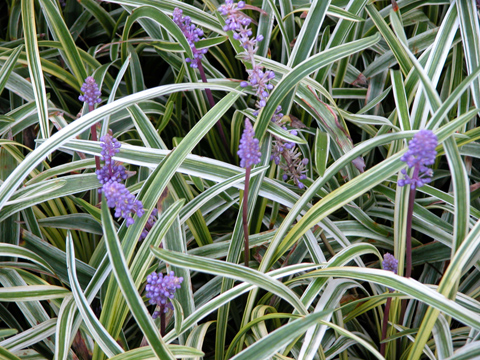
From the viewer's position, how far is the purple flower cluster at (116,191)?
40.1 inches

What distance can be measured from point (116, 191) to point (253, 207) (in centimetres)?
51

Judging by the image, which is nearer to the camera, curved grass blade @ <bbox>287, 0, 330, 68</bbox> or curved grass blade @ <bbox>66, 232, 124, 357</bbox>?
curved grass blade @ <bbox>66, 232, 124, 357</bbox>

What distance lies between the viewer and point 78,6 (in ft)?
7.54

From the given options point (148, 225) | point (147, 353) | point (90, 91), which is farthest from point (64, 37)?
point (147, 353)

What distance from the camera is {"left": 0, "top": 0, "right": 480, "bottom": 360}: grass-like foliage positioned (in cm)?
111

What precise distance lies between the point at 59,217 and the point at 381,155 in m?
1.36

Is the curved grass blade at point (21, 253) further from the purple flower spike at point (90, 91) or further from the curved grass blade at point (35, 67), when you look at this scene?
the purple flower spike at point (90, 91)

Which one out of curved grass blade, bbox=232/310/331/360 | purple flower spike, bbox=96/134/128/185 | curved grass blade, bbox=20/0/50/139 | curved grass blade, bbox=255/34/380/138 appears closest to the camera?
curved grass blade, bbox=232/310/331/360

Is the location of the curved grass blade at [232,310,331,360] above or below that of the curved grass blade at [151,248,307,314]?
below

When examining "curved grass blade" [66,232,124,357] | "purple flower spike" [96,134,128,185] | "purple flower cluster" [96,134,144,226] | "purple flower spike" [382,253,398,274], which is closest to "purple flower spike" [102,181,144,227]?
"purple flower cluster" [96,134,144,226]

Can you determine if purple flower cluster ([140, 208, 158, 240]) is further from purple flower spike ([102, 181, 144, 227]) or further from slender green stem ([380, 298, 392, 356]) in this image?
slender green stem ([380, 298, 392, 356])

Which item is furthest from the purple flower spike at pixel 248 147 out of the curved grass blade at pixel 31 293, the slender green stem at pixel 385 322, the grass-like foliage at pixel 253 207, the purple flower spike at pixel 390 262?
the curved grass blade at pixel 31 293

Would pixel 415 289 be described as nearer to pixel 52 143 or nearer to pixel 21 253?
pixel 52 143

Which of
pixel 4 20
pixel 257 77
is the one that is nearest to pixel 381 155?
pixel 257 77
